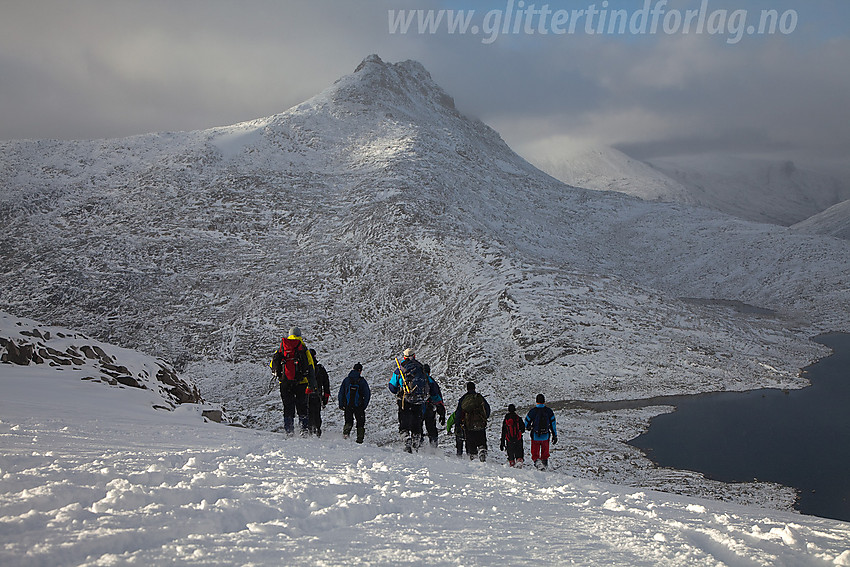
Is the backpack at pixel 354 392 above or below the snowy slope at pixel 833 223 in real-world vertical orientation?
below

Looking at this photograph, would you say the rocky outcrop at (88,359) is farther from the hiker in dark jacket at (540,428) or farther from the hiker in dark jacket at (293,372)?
the hiker in dark jacket at (540,428)

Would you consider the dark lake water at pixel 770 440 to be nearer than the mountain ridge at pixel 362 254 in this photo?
Result: Yes

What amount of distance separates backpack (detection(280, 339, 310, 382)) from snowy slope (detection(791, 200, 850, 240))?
6050 inches

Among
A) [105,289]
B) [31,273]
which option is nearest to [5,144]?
[31,273]

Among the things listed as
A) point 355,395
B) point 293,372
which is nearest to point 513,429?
point 355,395

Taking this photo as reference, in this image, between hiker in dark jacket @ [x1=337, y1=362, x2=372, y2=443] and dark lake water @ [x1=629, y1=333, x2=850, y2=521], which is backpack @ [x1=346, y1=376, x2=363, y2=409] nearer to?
hiker in dark jacket @ [x1=337, y1=362, x2=372, y2=443]

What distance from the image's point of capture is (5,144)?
68.6 metres

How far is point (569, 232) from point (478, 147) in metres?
24.3

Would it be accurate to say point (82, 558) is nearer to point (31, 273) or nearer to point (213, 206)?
point (31, 273)

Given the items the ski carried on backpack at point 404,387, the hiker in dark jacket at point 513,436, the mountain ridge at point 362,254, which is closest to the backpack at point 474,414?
the hiker in dark jacket at point 513,436

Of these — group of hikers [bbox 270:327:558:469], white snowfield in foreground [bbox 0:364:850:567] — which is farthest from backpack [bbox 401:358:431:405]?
white snowfield in foreground [bbox 0:364:850:567]

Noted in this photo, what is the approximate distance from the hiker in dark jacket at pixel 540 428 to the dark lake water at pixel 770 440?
26.1 feet

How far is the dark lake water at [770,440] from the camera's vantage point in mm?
17531

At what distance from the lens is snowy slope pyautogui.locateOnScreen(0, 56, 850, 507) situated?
3312 centimetres
